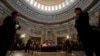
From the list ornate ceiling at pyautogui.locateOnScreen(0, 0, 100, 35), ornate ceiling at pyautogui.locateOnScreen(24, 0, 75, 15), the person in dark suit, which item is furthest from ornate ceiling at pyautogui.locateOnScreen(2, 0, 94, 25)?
the person in dark suit

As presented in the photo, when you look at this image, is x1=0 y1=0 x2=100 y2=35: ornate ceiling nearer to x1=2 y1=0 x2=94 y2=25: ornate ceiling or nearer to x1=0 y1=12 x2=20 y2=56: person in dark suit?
x1=2 y1=0 x2=94 y2=25: ornate ceiling

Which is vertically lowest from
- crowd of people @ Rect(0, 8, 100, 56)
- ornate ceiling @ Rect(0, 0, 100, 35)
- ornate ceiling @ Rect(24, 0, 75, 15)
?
crowd of people @ Rect(0, 8, 100, 56)

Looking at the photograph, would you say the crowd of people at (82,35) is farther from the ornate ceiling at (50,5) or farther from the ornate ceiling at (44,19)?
the ornate ceiling at (50,5)

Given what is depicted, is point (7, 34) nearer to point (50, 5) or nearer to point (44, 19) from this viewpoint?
point (44, 19)

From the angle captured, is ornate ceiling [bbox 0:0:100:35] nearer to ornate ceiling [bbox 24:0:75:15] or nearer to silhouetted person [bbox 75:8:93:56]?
ornate ceiling [bbox 24:0:75:15]

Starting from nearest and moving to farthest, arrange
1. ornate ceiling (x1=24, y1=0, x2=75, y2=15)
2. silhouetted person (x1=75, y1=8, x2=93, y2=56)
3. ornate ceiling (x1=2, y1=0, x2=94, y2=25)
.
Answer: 1. silhouetted person (x1=75, y1=8, x2=93, y2=56)
2. ornate ceiling (x1=2, y1=0, x2=94, y2=25)
3. ornate ceiling (x1=24, y1=0, x2=75, y2=15)

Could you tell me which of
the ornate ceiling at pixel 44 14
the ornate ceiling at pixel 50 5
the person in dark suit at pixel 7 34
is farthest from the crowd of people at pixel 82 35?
the ornate ceiling at pixel 50 5

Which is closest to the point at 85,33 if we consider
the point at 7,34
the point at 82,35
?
the point at 82,35

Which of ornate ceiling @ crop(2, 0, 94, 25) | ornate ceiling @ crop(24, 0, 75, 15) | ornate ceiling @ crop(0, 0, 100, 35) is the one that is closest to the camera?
ornate ceiling @ crop(2, 0, 94, 25)

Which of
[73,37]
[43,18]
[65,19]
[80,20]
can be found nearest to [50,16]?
[43,18]

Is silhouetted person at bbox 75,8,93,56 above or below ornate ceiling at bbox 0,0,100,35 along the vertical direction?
below

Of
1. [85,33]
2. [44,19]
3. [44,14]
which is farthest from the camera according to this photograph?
[44,14]

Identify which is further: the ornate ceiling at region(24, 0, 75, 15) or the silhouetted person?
the ornate ceiling at region(24, 0, 75, 15)

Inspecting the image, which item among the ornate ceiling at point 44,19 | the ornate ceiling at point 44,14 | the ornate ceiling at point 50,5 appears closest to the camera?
the ornate ceiling at point 44,14
